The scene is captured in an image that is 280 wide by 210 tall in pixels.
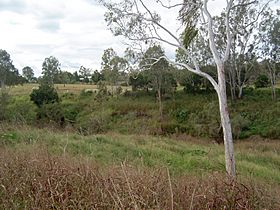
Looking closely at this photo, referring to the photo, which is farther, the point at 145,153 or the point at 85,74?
the point at 85,74

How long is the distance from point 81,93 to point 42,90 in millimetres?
7407

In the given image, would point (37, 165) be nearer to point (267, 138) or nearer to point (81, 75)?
point (267, 138)

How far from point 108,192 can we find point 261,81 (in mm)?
43928

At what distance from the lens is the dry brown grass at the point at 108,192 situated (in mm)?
3814

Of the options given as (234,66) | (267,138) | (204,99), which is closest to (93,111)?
(204,99)

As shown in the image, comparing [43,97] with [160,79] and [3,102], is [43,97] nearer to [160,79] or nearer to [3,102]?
[3,102]

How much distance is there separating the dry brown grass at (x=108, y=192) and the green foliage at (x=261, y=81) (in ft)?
139

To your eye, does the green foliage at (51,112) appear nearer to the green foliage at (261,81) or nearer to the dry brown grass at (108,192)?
the green foliage at (261,81)

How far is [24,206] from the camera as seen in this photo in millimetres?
3996

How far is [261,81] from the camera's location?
44.5 meters

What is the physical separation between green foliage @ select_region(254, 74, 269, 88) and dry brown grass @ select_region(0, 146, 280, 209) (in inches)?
1667

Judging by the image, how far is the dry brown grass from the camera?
12.5 ft

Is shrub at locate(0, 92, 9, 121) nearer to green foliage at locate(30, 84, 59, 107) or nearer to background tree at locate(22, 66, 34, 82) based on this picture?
green foliage at locate(30, 84, 59, 107)

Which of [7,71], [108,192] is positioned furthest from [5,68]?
[108,192]
